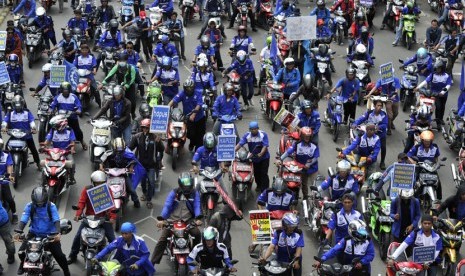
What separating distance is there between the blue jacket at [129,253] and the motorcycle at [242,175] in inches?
186

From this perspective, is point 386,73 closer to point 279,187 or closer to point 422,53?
point 422,53

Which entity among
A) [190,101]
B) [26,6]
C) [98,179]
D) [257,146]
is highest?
[98,179]

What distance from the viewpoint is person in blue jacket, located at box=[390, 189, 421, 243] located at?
70.7 ft

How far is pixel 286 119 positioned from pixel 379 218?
4314 mm

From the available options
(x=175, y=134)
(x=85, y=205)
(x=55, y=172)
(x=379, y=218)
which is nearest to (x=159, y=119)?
(x=175, y=134)

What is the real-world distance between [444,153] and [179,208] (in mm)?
9719

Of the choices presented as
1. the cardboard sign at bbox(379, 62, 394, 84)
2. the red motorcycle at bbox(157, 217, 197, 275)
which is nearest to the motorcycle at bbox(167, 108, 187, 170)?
the cardboard sign at bbox(379, 62, 394, 84)

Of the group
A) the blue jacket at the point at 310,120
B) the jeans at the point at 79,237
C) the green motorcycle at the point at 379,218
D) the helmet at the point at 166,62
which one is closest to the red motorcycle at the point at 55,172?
the jeans at the point at 79,237

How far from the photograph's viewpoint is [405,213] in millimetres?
21609

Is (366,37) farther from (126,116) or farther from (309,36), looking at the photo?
(126,116)

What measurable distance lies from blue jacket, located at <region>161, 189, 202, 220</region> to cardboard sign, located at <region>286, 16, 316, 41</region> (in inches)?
387

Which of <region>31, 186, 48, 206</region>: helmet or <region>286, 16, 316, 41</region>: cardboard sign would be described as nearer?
<region>31, 186, 48, 206</region>: helmet

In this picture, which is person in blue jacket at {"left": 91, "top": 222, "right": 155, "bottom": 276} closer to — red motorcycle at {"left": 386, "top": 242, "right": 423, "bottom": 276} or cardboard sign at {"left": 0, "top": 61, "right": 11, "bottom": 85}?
red motorcycle at {"left": 386, "top": 242, "right": 423, "bottom": 276}

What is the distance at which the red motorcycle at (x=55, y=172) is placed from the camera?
23859mm
